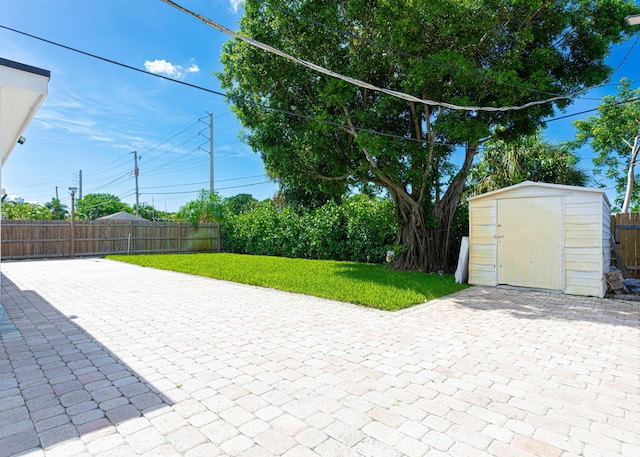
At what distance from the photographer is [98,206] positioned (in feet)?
154

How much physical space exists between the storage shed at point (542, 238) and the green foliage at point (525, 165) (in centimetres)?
387

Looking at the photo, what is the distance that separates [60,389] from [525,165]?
12.1 metres

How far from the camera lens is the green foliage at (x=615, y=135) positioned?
1288cm

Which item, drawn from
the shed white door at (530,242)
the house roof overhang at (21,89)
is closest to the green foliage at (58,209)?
the house roof overhang at (21,89)

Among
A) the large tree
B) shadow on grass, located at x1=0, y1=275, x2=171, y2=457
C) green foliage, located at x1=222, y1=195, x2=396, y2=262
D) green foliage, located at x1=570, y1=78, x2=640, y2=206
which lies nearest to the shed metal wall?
the large tree

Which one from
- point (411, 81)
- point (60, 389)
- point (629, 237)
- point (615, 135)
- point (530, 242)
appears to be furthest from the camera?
point (615, 135)

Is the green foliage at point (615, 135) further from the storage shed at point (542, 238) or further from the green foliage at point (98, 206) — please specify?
the green foliage at point (98, 206)

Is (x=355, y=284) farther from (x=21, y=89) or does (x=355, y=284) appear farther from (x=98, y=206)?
(x=98, y=206)

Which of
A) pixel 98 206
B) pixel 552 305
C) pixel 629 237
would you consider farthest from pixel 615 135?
pixel 98 206

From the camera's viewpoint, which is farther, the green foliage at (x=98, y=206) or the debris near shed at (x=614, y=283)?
the green foliage at (x=98, y=206)

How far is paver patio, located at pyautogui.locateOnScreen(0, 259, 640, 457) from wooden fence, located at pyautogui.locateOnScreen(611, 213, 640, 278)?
11.8ft

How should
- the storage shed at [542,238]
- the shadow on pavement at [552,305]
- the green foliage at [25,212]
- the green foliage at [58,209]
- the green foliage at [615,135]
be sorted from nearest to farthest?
the shadow on pavement at [552,305] < the storage shed at [542,238] < the green foliage at [615,135] < the green foliage at [25,212] < the green foliage at [58,209]

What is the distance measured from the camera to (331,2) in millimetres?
7844

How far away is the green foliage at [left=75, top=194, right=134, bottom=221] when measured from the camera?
1753 inches
